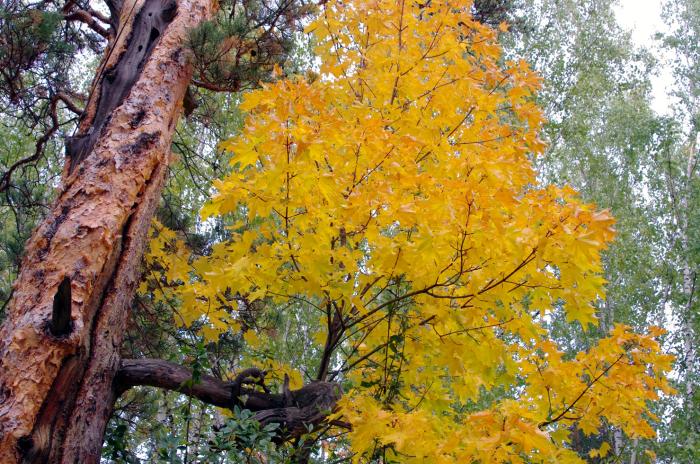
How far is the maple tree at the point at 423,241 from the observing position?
2.19 m

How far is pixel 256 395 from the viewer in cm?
293

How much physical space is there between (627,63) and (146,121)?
40.5 ft

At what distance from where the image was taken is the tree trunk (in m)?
2.15

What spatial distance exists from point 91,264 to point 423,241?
135cm

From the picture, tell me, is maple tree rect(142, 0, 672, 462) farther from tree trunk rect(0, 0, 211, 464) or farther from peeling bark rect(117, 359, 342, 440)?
tree trunk rect(0, 0, 211, 464)

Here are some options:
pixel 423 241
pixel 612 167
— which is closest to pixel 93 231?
pixel 423 241

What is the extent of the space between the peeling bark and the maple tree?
130 mm

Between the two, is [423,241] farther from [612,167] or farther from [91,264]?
[612,167]

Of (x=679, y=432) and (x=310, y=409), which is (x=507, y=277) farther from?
(x=679, y=432)

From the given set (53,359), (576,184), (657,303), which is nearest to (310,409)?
(53,359)

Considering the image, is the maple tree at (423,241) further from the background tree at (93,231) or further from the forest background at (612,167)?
the forest background at (612,167)

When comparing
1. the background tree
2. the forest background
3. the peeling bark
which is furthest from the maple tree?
the forest background

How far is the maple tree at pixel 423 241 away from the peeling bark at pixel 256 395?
0.43 feet

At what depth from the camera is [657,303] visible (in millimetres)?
9766
